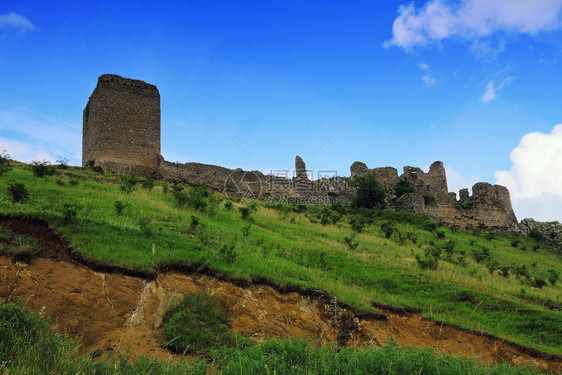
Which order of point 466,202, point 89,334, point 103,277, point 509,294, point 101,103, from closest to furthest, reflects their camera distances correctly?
point 89,334 → point 103,277 → point 509,294 → point 101,103 → point 466,202

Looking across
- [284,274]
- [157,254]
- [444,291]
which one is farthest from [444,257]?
[157,254]

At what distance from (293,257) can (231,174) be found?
20.3m

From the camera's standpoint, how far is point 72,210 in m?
10.5

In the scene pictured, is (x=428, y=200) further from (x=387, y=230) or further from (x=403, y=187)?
(x=387, y=230)

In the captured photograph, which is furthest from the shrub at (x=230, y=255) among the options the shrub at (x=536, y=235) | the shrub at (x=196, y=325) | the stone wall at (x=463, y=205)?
the shrub at (x=536, y=235)

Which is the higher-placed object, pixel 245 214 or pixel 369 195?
pixel 369 195

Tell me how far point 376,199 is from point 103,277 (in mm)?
30312

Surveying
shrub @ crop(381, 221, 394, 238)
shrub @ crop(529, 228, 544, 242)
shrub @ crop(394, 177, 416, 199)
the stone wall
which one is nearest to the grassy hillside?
shrub @ crop(381, 221, 394, 238)

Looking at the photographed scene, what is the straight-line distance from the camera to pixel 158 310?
344 inches

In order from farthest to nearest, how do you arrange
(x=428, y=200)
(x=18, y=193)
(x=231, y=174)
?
(x=428, y=200)
(x=231, y=174)
(x=18, y=193)

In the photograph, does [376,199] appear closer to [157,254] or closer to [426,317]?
[426,317]

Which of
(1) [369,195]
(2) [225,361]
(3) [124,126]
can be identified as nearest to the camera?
(2) [225,361]

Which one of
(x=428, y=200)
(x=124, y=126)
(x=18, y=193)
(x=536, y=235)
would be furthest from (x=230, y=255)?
(x=536, y=235)

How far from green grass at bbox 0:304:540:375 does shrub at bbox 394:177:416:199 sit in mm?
34457
